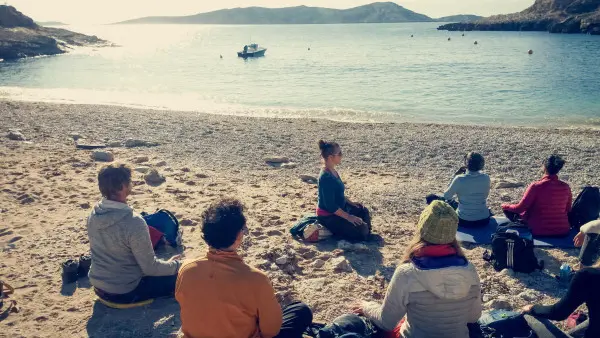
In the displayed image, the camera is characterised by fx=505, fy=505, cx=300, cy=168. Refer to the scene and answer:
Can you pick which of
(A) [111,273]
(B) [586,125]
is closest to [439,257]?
(A) [111,273]

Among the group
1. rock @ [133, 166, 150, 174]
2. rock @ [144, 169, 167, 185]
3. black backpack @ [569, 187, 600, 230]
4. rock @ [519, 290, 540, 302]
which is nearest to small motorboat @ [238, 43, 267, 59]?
rock @ [133, 166, 150, 174]

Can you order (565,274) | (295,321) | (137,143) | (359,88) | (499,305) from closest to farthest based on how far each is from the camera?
(295,321)
(499,305)
(565,274)
(137,143)
(359,88)

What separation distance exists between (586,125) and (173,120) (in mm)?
15763

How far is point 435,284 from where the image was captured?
3525 millimetres

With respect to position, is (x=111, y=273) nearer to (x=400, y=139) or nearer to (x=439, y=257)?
(x=439, y=257)

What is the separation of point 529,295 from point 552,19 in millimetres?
112183

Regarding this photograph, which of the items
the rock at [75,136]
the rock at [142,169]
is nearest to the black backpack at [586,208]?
the rock at [142,169]

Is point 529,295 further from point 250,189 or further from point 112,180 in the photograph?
point 250,189

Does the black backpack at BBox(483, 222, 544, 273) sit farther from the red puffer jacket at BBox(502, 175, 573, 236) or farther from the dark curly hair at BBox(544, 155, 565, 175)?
the dark curly hair at BBox(544, 155, 565, 175)

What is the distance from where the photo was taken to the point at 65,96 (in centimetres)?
2866

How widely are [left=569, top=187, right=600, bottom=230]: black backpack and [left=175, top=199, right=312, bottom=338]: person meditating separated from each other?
555 cm

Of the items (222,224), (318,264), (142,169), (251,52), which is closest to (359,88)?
(142,169)

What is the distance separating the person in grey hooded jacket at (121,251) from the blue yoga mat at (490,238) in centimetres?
411

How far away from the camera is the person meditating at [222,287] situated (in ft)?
10.8
